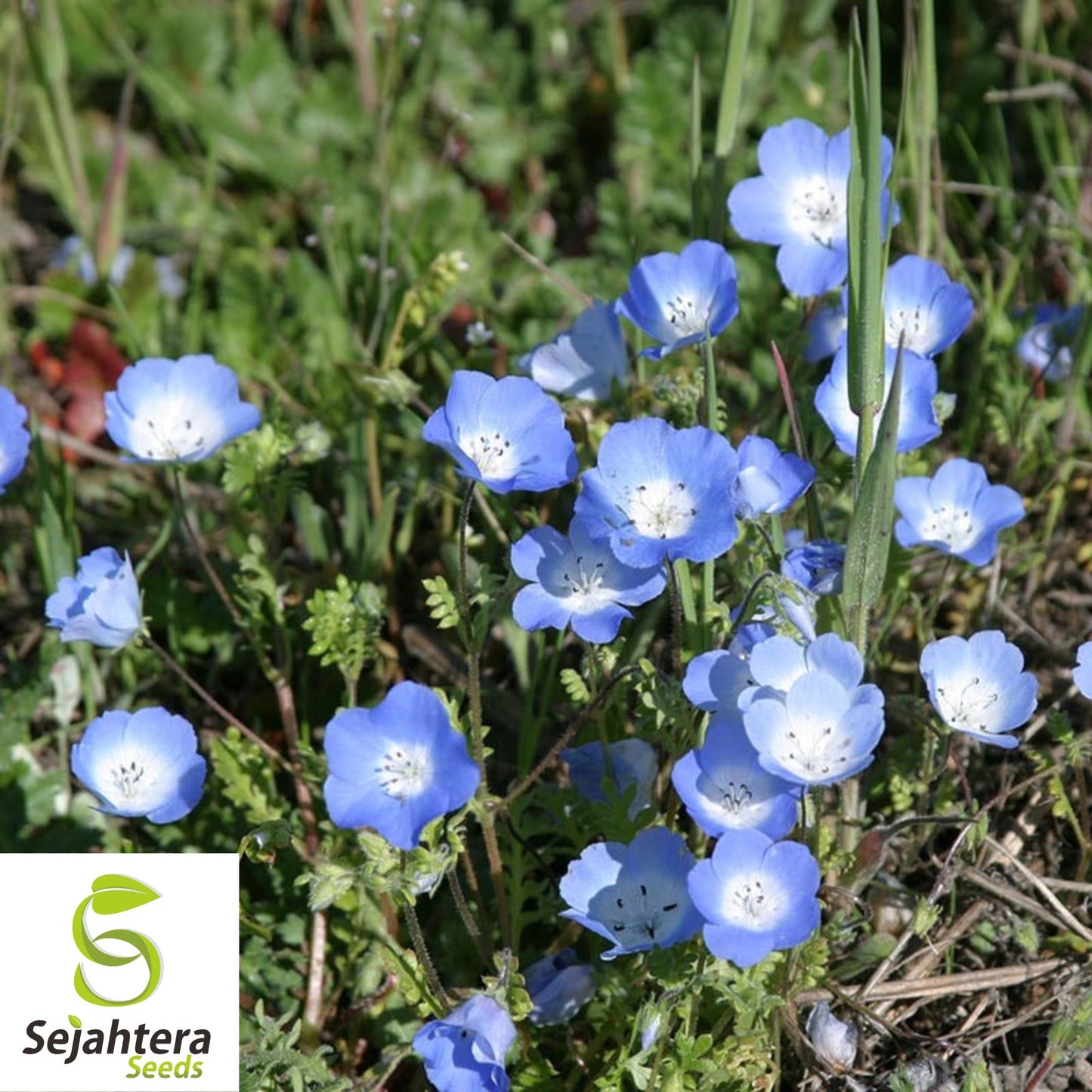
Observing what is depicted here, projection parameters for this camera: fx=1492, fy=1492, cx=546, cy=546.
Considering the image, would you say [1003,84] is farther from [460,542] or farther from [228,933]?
[228,933]

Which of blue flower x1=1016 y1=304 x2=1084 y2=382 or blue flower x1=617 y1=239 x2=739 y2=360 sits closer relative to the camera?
blue flower x1=617 y1=239 x2=739 y2=360

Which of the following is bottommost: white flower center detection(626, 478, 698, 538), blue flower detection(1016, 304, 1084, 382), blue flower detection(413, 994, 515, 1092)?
blue flower detection(413, 994, 515, 1092)

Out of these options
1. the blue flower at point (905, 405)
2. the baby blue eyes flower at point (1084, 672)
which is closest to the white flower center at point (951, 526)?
the blue flower at point (905, 405)

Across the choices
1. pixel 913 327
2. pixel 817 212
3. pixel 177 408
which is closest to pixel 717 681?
pixel 913 327

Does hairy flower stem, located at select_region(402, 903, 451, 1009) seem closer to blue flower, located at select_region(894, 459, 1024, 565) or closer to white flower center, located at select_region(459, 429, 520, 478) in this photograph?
white flower center, located at select_region(459, 429, 520, 478)

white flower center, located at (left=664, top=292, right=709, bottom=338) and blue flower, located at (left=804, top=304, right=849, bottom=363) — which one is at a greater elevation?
blue flower, located at (left=804, top=304, right=849, bottom=363)

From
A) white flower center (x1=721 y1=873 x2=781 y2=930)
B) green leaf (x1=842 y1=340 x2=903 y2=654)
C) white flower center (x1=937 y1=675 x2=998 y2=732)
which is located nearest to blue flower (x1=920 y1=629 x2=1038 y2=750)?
white flower center (x1=937 y1=675 x2=998 y2=732)

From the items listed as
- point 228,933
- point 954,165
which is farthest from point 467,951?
point 954,165
